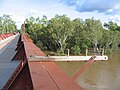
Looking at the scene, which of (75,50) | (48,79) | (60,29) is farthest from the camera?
(60,29)

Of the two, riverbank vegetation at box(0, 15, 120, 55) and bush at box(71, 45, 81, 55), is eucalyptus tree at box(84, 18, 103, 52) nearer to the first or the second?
riverbank vegetation at box(0, 15, 120, 55)

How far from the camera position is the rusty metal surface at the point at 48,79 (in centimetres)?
144

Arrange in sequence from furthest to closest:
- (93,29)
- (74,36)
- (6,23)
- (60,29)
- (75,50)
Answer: (6,23) → (74,36) → (60,29) → (75,50) → (93,29)

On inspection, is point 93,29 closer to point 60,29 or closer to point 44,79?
point 60,29

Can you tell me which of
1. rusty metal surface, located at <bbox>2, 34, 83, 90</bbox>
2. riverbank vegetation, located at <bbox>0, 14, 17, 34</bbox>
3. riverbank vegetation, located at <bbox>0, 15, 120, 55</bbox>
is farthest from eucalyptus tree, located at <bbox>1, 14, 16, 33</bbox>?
rusty metal surface, located at <bbox>2, 34, 83, 90</bbox>

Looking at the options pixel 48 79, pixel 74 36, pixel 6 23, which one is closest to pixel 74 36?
pixel 74 36

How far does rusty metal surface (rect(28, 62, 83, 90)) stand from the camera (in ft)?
4.72

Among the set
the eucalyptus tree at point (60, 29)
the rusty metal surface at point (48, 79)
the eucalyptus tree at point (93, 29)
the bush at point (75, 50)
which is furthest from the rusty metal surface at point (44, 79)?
the eucalyptus tree at point (60, 29)

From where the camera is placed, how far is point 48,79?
1.63 meters

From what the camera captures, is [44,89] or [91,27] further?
[91,27]

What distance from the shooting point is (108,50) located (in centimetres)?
3444

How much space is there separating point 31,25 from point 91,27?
10.6 meters

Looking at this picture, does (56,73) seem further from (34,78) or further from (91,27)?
(91,27)

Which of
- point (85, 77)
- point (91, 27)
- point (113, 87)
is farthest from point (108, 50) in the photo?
point (113, 87)
